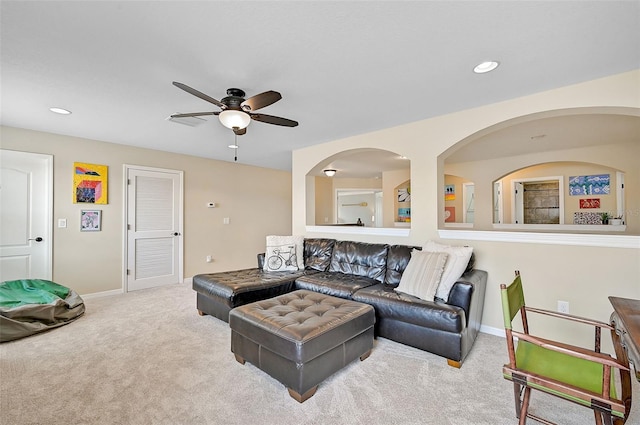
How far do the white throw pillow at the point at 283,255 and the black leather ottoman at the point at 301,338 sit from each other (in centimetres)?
132

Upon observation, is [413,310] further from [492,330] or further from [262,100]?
[262,100]

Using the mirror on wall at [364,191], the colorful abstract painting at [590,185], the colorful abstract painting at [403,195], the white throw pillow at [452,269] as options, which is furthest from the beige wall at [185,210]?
the colorful abstract painting at [590,185]

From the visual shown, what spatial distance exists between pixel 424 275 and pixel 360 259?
3.56 feet

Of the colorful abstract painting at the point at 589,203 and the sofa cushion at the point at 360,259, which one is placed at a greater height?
the colorful abstract painting at the point at 589,203

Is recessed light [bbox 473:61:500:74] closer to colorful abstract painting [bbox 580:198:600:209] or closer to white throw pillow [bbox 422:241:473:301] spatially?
white throw pillow [bbox 422:241:473:301]

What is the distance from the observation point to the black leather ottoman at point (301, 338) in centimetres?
184

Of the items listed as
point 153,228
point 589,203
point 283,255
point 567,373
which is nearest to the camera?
point 567,373

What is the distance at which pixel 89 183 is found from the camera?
4180mm

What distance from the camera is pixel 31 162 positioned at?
3758 millimetres

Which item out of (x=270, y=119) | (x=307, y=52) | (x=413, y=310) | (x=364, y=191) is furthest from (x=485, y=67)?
(x=364, y=191)

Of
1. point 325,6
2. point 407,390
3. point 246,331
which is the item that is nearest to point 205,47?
point 325,6

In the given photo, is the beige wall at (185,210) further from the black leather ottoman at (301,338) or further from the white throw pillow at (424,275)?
the white throw pillow at (424,275)

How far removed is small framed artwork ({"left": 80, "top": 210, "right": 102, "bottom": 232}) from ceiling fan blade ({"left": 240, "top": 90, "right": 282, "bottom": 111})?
11.5ft

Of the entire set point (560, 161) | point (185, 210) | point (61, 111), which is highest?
point (61, 111)
